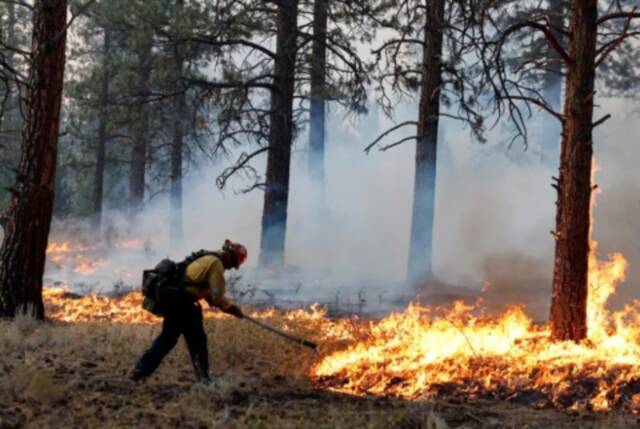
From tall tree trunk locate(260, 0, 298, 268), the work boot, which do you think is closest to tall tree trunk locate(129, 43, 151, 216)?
tall tree trunk locate(260, 0, 298, 268)

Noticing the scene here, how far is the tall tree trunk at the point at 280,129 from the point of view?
1518 cm

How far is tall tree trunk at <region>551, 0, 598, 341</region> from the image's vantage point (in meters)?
7.32

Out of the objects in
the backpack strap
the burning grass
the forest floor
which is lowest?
the forest floor

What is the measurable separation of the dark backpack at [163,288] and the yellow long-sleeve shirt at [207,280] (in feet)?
0.27

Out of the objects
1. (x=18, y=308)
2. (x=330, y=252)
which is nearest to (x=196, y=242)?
(x=330, y=252)

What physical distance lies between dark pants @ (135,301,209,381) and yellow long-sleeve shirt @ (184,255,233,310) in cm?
19

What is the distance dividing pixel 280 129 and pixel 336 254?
211 inches

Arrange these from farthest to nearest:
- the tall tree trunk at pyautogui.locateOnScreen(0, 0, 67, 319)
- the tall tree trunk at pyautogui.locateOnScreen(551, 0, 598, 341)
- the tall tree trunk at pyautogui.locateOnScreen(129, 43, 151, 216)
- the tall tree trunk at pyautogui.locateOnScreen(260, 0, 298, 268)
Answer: the tall tree trunk at pyautogui.locateOnScreen(129, 43, 151, 216) → the tall tree trunk at pyautogui.locateOnScreen(260, 0, 298, 268) → the tall tree trunk at pyautogui.locateOnScreen(0, 0, 67, 319) → the tall tree trunk at pyautogui.locateOnScreen(551, 0, 598, 341)

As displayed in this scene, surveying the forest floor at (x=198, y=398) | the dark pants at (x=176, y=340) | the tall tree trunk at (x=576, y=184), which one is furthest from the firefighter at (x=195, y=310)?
the tall tree trunk at (x=576, y=184)

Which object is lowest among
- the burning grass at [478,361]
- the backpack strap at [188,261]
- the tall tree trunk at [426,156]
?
the burning grass at [478,361]

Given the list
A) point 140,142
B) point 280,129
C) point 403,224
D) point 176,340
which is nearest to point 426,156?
point 280,129

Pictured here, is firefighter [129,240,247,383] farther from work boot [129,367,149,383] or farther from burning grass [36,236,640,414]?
burning grass [36,236,640,414]

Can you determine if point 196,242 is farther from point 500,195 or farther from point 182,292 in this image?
point 182,292

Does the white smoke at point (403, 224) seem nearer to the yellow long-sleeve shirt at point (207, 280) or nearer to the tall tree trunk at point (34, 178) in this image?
the tall tree trunk at point (34, 178)
